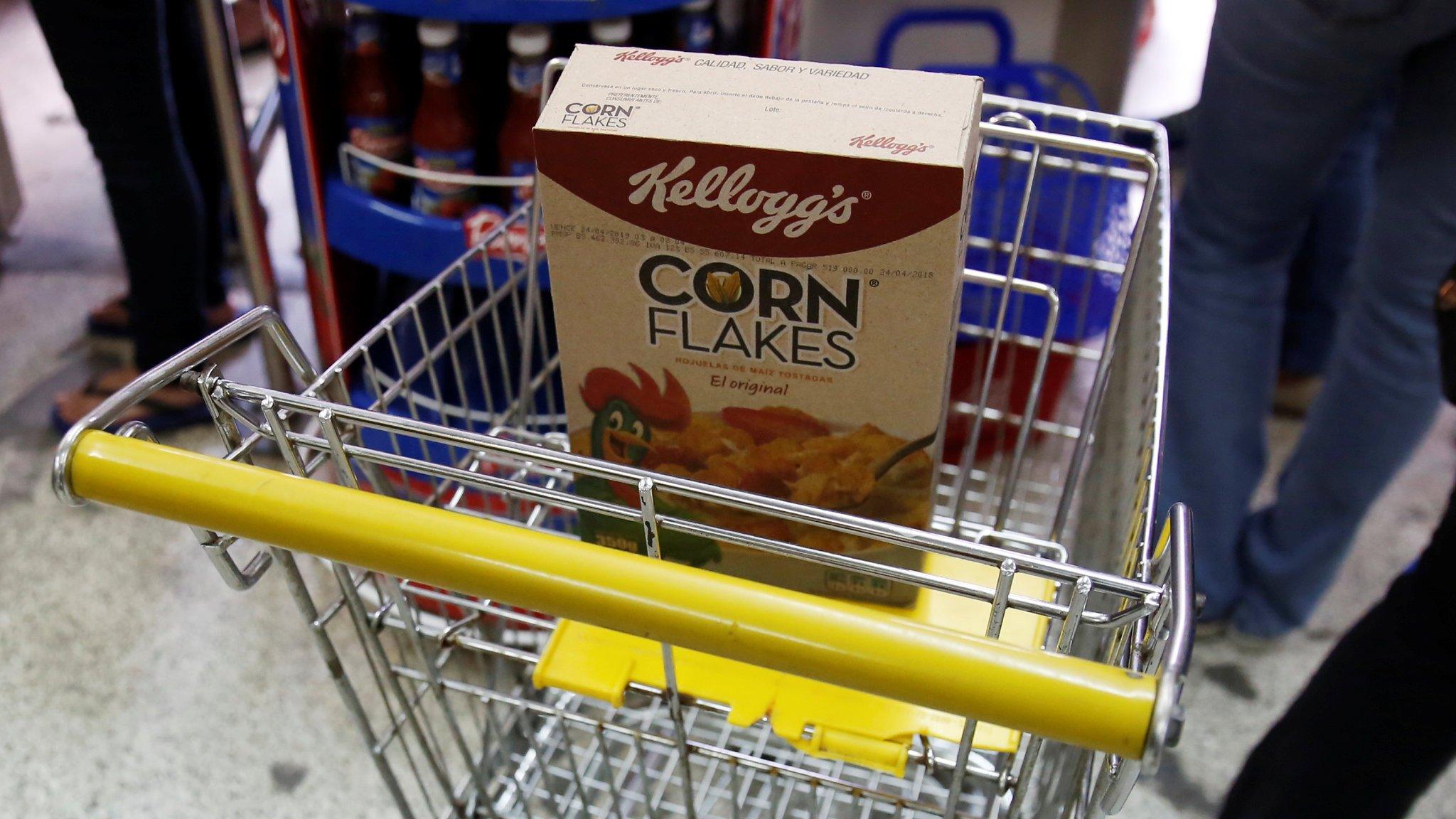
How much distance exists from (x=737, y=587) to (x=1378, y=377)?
35.7 inches

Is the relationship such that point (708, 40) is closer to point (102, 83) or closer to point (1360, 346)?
point (1360, 346)

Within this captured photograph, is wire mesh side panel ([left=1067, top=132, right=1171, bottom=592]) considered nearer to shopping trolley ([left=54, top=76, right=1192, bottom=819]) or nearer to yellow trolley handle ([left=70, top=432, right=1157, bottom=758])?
shopping trolley ([left=54, top=76, right=1192, bottom=819])

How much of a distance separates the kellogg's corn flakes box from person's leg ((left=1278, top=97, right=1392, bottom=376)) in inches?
41.1

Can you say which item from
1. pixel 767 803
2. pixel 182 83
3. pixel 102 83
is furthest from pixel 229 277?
pixel 767 803

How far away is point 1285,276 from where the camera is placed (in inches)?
45.9

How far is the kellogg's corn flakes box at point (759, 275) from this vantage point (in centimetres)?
53

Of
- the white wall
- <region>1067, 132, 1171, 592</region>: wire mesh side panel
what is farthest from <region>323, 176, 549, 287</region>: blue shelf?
the white wall

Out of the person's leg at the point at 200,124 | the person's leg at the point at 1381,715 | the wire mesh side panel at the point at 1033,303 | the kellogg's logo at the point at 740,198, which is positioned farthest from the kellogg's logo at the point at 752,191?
the person's leg at the point at 200,124

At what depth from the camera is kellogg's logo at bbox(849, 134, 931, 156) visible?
0.51 meters

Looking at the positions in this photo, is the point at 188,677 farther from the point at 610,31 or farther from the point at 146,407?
the point at 610,31

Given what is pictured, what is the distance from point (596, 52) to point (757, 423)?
0.76 feet

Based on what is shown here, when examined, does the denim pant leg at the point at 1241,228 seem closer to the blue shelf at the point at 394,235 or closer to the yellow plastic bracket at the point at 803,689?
the yellow plastic bracket at the point at 803,689

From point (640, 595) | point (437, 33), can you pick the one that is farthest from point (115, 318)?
point (640, 595)

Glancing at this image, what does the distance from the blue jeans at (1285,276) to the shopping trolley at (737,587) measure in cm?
22
